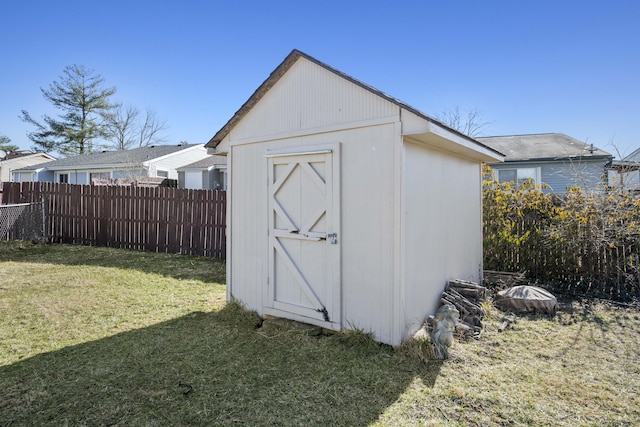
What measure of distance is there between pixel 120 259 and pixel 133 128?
27201mm

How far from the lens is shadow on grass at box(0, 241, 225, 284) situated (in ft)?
23.0

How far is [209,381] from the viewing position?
2.92m

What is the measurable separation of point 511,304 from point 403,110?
320 cm

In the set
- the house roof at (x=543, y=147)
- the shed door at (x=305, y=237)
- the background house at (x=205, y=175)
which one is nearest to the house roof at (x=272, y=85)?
the shed door at (x=305, y=237)

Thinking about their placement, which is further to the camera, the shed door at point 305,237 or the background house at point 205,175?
the background house at point 205,175

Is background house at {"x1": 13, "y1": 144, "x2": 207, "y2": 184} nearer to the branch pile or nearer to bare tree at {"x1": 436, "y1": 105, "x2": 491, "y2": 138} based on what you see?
bare tree at {"x1": 436, "y1": 105, "x2": 491, "y2": 138}

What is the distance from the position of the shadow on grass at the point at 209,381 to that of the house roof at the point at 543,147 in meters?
12.4

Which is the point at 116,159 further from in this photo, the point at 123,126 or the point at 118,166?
the point at 123,126

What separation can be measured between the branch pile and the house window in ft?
36.1

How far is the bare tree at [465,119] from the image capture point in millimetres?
21719

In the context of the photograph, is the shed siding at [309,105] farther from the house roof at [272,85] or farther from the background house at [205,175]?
the background house at [205,175]

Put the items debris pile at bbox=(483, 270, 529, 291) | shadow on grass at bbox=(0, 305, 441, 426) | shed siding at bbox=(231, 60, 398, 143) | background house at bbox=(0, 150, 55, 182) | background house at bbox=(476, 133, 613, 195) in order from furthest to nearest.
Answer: background house at bbox=(0, 150, 55, 182)
background house at bbox=(476, 133, 613, 195)
debris pile at bbox=(483, 270, 529, 291)
shed siding at bbox=(231, 60, 398, 143)
shadow on grass at bbox=(0, 305, 441, 426)

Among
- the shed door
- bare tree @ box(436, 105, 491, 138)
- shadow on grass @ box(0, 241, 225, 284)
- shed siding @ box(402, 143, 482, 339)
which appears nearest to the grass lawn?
the shed door

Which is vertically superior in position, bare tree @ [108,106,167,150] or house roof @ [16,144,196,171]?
bare tree @ [108,106,167,150]
